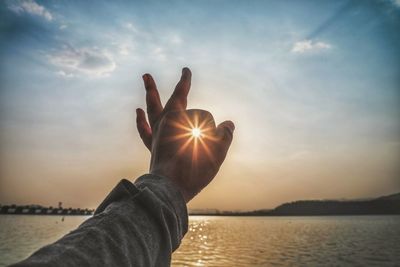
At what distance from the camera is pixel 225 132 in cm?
182

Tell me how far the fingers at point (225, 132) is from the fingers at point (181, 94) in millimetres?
293

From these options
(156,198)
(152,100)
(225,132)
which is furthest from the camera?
(152,100)

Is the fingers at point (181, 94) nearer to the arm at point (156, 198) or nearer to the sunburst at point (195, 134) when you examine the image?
the arm at point (156, 198)

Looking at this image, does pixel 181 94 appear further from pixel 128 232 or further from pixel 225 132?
pixel 128 232

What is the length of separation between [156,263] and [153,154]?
2.42ft

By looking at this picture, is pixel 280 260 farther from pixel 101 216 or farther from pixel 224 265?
pixel 101 216

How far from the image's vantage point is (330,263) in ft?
116

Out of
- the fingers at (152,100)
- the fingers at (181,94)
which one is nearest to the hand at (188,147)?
the fingers at (181,94)

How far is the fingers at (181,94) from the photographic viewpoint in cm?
195

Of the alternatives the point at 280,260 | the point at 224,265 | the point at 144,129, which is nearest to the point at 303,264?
the point at 280,260

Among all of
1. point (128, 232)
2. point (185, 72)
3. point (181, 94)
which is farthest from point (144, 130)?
point (128, 232)

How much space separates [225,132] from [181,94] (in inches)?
16.1

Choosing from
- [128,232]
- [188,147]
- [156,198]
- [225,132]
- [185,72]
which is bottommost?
[128,232]

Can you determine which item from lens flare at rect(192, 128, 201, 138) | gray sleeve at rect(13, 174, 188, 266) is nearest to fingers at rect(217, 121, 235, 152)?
lens flare at rect(192, 128, 201, 138)
